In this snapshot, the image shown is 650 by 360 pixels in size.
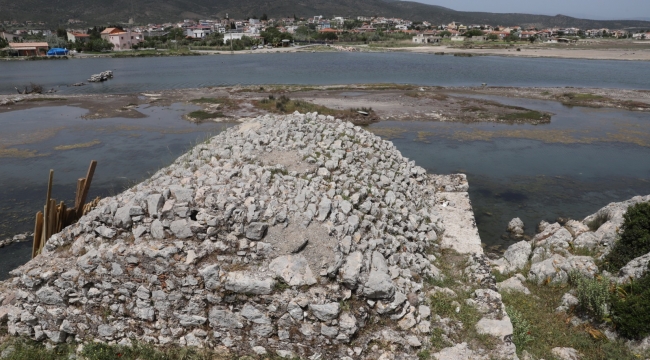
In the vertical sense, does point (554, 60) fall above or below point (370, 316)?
above

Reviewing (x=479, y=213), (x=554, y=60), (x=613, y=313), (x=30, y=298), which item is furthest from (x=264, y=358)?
(x=554, y=60)

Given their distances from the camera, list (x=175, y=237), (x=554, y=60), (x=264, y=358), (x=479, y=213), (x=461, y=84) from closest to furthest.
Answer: (x=264, y=358), (x=175, y=237), (x=479, y=213), (x=461, y=84), (x=554, y=60)

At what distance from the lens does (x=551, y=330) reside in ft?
29.8

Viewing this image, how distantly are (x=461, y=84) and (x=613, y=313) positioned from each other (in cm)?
5605

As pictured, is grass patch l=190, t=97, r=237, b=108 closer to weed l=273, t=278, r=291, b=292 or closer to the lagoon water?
the lagoon water

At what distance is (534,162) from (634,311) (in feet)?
65.4

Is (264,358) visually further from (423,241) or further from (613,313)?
(613,313)

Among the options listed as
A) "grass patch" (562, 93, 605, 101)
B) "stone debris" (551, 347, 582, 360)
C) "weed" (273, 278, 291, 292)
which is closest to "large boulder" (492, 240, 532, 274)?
"stone debris" (551, 347, 582, 360)

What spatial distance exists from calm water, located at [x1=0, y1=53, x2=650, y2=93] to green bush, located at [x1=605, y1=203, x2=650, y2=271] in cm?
5171

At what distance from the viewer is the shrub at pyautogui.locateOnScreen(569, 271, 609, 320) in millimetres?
9211

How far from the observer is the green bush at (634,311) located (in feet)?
27.4

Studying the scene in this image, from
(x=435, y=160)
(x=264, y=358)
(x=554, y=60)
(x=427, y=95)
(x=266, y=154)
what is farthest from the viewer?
(x=554, y=60)

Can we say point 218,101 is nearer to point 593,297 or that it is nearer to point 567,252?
point 567,252

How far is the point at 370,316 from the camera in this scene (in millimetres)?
8172
